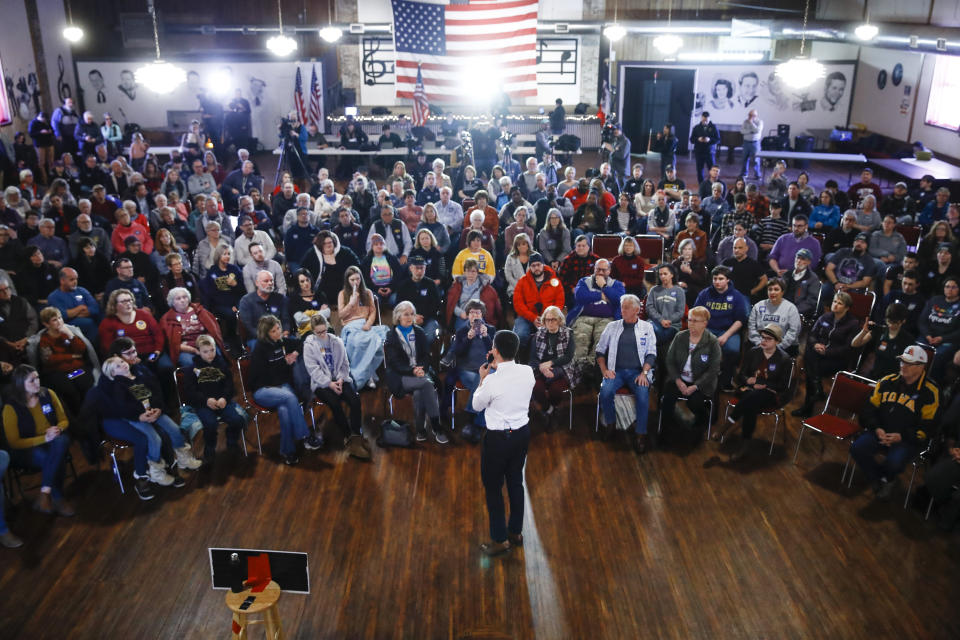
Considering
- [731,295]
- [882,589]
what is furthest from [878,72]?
[882,589]

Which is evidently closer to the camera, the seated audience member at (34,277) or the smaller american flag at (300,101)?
the seated audience member at (34,277)

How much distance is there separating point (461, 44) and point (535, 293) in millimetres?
10983

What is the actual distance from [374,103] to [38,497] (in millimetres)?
16594

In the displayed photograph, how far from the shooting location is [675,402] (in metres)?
6.11

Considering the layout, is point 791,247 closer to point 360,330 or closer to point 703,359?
point 703,359

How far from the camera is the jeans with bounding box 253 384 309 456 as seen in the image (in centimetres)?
583

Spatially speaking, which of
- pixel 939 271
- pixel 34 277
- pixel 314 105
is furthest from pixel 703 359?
pixel 314 105

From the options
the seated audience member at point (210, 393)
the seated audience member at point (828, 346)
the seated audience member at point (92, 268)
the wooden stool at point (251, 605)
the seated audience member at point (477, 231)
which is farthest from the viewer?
the seated audience member at point (477, 231)

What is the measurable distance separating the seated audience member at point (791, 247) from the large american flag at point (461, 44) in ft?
31.5

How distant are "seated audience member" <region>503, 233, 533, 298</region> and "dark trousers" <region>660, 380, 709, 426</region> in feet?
7.01

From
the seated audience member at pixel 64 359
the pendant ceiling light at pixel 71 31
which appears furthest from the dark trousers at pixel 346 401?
the pendant ceiling light at pixel 71 31

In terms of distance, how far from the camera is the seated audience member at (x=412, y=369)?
606 cm

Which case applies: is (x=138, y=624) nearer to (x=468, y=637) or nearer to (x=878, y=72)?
(x=468, y=637)

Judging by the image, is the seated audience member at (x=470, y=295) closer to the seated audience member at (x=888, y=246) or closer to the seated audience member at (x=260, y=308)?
the seated audience member at (x=260, y=308)
